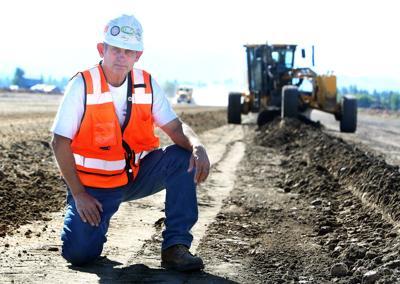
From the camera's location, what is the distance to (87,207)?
199 inches

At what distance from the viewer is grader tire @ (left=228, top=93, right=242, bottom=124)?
2592 centimetres

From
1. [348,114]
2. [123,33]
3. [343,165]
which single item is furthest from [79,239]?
[348,114]

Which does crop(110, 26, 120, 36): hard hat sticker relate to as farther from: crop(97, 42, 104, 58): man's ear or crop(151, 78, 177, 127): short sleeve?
crop(151, 78, 177, 127): short sleeve

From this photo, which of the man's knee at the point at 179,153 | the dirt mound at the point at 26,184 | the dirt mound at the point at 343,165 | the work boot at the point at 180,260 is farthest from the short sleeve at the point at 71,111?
the dirt mound at the point at 343,165

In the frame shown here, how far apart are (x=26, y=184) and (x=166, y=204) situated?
3.72 m

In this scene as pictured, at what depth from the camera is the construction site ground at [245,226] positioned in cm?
520

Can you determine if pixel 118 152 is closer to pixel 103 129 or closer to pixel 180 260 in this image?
pixel 103 129

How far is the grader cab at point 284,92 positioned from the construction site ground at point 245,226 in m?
11.3

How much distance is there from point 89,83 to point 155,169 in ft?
2.66

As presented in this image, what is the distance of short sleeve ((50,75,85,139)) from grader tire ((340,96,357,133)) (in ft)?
62.8

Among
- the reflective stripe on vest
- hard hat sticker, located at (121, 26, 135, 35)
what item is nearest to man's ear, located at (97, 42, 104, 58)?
hard hat sticker, located at (121, 26, 135, 35)

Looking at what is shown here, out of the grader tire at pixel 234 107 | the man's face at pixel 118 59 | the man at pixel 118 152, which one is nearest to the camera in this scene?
the man at pixel 118 152

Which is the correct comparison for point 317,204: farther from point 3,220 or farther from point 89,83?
point 89,83

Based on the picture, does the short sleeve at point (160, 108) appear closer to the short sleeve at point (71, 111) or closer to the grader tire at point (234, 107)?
the short sleeve at point (71, 111)
